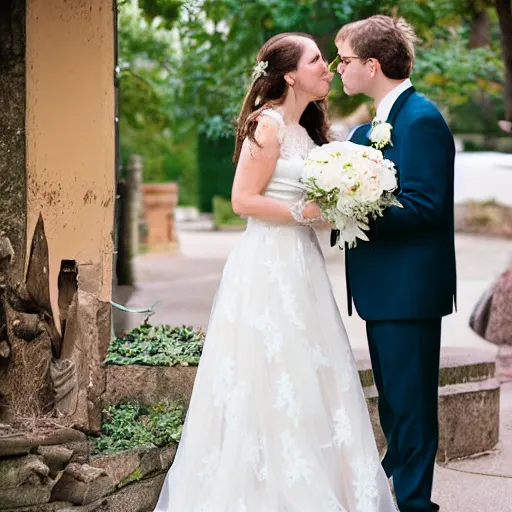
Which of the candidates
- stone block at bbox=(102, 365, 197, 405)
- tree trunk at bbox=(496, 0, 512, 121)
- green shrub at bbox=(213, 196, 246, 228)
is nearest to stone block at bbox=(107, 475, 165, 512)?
stone block at bbox=(102, 365, 197, 405)

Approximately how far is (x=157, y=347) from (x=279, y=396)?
1327 mm

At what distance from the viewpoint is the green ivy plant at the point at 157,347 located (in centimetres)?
493

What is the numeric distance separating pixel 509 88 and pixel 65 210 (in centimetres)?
494

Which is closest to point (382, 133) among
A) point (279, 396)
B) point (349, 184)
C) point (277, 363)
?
point (349, 184)

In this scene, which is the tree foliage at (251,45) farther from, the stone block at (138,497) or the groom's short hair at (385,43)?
the stone block at (138,497)

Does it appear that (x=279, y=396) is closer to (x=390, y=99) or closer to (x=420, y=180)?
(x=420, y=180)

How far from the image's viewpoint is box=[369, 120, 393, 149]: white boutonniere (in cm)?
378

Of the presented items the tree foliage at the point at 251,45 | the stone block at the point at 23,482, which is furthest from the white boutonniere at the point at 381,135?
the tree foliage at the point at 251,45

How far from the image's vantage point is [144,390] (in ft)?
16.2

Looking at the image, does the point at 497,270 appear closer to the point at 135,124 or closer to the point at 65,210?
the point at 135,124

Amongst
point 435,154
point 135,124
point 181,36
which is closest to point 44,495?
point 435,154

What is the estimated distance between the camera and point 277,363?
393 centimetres

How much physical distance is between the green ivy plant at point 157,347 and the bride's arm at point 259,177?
1.29 metres

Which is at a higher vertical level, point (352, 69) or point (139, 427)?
point (352, 69)
